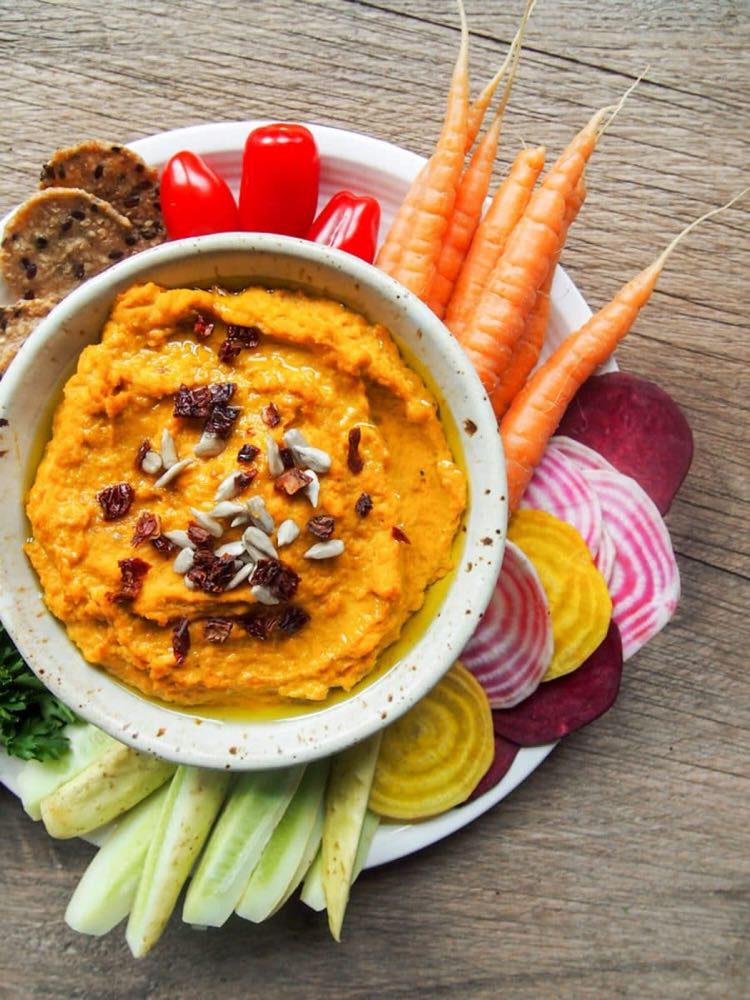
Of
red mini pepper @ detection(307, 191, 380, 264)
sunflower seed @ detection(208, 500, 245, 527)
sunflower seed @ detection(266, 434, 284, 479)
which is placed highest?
red mini pepper @ detection(307, 191, 380, 264)

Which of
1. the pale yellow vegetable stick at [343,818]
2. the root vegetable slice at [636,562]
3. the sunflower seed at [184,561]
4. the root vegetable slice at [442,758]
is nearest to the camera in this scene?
the sunflower seed at [184,561]

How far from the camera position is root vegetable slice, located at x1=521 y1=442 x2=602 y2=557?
256 cm

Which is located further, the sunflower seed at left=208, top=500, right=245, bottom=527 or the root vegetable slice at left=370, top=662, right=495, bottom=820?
the root vegetable slice at left=370, top=662, right=495, bottom=820

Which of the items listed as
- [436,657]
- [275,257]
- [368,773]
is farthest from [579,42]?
[368,773]

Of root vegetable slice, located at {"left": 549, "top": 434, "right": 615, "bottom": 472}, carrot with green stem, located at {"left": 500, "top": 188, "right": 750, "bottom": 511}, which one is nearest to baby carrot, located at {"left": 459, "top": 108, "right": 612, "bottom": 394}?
carrot with green stem, located at {"left": 500, "top": 188, "right": 750, "bottom": 511}

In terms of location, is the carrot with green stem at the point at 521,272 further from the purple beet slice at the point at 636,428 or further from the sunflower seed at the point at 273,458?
the sunflower seed at the point at 273,458

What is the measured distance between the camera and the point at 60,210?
8.05 ft

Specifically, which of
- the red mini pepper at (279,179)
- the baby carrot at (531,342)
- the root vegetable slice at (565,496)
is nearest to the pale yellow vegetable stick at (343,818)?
the root vegetable slice at (565,496)

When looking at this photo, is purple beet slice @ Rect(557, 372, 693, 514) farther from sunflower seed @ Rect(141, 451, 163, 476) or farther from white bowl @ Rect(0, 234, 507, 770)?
sunflower seed @ Rect(141, 451, 163, 476)

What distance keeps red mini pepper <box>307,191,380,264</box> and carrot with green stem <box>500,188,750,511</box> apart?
0.65m

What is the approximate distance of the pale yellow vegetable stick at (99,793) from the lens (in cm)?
238

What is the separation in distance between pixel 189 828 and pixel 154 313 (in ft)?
4.47

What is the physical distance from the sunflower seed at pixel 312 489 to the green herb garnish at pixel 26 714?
3.40ft

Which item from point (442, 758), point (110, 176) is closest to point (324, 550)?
point (442, 758)
